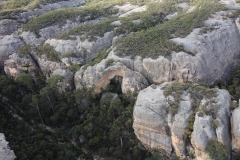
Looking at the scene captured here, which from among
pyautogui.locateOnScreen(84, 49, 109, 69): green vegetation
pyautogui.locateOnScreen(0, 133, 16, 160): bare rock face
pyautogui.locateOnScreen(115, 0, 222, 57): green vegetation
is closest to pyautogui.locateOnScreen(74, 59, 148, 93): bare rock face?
pyautogui.locateOnScreen(84, 49, 109, 69): green vegetation

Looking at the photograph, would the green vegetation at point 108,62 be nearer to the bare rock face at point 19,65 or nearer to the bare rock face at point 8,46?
the bare rock face at point 19,65

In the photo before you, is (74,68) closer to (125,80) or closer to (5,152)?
(125,80)

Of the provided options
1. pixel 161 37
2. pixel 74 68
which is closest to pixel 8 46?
pixel 74 68

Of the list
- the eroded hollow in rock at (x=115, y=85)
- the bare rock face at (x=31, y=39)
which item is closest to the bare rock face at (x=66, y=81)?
the eroded hollow in rock at (x=115, y=85)

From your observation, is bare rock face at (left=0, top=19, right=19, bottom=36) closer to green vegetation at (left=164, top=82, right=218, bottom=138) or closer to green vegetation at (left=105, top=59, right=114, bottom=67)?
green vegetation at (left=105, top=59, right=114, bottom=67)

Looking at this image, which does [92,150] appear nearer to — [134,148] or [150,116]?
[134,148]

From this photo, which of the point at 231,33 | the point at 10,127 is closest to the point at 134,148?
the point at 10,127
